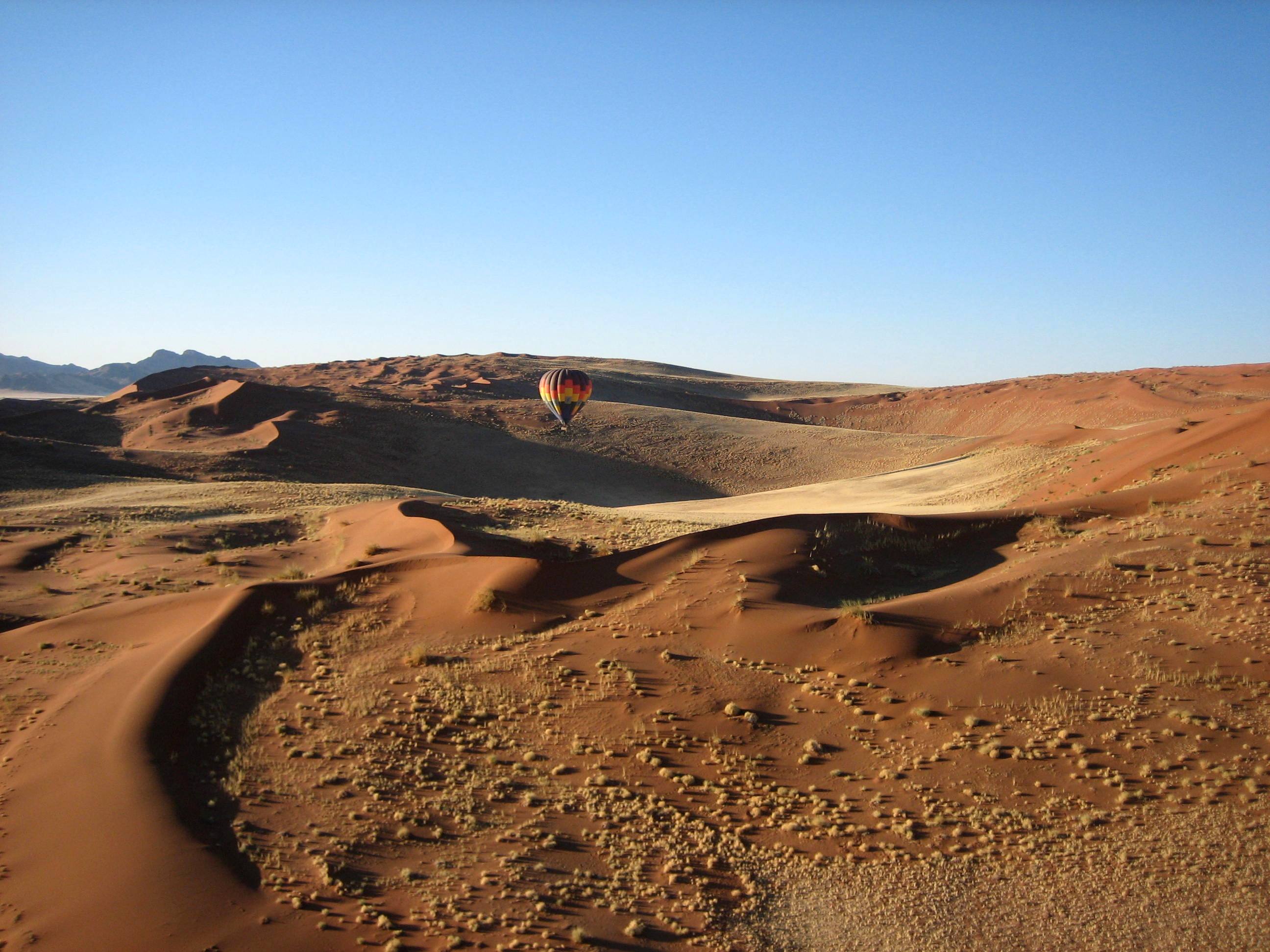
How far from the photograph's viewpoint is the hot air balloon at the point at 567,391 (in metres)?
42.9

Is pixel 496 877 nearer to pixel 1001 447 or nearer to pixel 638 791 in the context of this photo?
pixel 638 791

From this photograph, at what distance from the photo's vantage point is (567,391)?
42.9 meters

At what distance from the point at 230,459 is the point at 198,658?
30.7 metres

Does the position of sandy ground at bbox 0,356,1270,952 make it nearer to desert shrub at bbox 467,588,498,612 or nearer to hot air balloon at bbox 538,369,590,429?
desert shrub at bbox 467,588,498,612

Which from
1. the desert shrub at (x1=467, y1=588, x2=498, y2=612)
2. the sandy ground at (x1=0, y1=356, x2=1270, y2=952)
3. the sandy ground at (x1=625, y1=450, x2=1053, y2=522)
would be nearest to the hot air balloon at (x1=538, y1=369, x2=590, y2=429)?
the sandy ground at (x1=625, y1=450, x2=1053, y2=522)

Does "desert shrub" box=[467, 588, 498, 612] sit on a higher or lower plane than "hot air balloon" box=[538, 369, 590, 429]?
lower

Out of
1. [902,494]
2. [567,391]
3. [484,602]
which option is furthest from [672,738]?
[567,391]

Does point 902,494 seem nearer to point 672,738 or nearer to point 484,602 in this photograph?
point 484,602

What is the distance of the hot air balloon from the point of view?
4291 centimetres

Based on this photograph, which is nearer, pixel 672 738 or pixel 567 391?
pixel 672 738

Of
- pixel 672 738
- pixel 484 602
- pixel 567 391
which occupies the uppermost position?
pixel 567 391

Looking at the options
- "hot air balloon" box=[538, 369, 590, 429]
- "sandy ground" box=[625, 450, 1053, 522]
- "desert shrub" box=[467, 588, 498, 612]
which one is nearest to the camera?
"desert shrub" box=[467, 588, 498, 612]

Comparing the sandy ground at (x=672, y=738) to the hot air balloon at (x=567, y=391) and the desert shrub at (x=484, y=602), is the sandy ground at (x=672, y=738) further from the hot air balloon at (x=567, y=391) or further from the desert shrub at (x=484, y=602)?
the hot air balloon at (x=567, y=391)

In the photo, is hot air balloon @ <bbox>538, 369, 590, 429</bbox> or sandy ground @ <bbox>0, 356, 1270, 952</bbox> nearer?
sandy ground @ <bbox>0, 356, 1270, 952</bbox>
